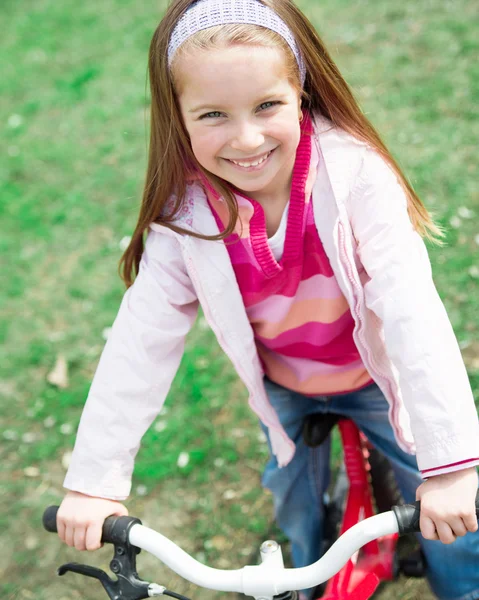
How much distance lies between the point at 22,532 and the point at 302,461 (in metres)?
1.51

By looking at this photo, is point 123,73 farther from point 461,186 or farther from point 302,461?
point 302,461

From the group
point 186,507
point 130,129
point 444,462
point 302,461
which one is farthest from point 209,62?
point 130,129

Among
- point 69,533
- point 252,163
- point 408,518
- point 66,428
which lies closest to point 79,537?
point 69,533

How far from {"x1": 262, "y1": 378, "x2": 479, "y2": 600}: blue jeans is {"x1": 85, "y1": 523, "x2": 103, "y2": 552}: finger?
0.87m

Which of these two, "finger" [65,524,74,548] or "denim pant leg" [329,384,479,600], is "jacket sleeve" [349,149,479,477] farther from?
"finger" [65,524,74,548]

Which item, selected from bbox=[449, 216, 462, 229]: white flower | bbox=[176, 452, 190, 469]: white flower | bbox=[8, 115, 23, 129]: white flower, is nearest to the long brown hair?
bbox=[176, 452, 190, 469]: white flower

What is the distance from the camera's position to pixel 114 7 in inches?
288

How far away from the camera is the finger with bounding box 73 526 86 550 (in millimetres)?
1772

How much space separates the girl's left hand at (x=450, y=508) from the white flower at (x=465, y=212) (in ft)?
8.92

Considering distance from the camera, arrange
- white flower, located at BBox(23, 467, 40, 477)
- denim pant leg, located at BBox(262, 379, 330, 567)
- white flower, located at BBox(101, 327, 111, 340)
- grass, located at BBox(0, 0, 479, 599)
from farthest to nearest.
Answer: white flower, located at BBox(101, 327, 111, 340)
white flower, located at BBox(23, 467, 40, 477)
grass, located at BBox(0, 0, 479, 599)
denim pant leg, located at BBox(262, 379, 330, 567)

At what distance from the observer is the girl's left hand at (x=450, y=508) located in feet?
5.12

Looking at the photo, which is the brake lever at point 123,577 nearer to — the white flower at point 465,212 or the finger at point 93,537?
the finger at point 93,537

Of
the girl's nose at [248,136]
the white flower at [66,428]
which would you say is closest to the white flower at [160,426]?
the white flower at [66,428]

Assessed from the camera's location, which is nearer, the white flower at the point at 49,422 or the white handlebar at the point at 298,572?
the white handlebar at the point at 298,572
